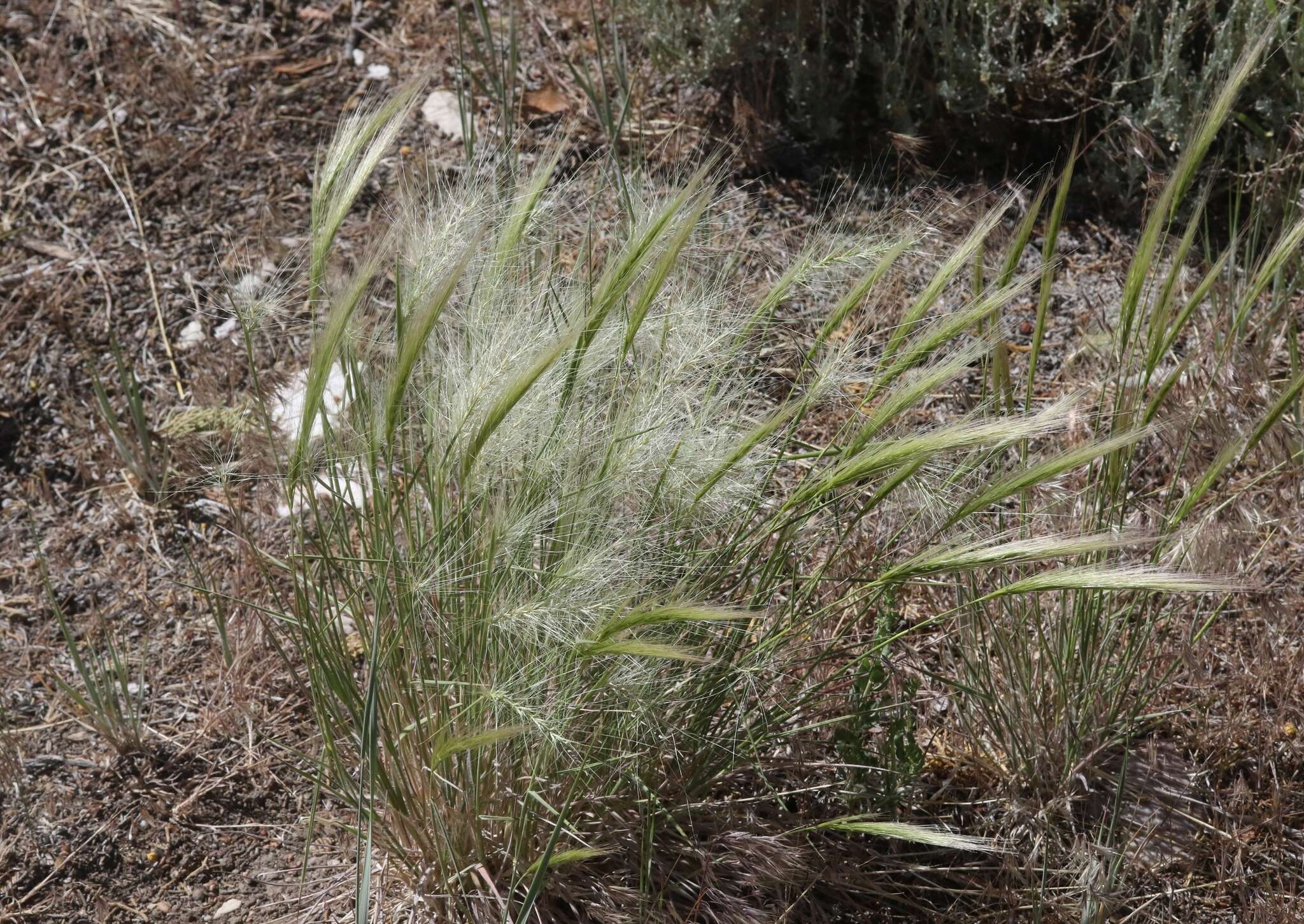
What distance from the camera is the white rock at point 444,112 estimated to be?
3.33 metres

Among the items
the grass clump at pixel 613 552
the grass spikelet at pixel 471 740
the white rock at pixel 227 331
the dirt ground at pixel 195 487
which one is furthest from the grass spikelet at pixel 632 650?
the white rock at pixel 227 331

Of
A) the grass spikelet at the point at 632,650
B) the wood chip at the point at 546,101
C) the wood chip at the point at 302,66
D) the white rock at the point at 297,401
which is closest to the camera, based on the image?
the grass spikelet at the point at 632,650

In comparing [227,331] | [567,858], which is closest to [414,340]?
[567,858]

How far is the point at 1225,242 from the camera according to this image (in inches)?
115

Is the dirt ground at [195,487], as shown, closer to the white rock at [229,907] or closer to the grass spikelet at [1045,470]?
the white rock at [229,907]

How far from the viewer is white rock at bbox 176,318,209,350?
2961mm

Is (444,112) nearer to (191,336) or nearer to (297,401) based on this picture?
(191,336)

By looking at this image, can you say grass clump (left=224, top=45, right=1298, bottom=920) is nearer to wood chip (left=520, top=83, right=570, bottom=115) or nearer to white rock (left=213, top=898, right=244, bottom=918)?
white rock (left=213, top=898, right=244, bottom=918)

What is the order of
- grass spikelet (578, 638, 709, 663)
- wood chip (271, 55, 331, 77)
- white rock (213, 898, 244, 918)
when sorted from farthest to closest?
wood chip (271, 55, 331, 77) < white rock (213, 898, 244, 918) < grass spikelet (578, 638, 709, 663)

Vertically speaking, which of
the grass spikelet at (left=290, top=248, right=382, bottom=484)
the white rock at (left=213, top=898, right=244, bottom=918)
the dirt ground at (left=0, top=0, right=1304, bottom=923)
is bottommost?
the white rock at (left=213, top=898, right=244, bottom=918)

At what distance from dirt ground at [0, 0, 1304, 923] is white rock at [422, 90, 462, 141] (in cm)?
3

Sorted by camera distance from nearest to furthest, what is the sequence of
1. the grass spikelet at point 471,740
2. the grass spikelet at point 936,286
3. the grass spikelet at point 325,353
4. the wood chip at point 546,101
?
the grass spikelet at point 471,740, the grass spikelet at point 325,353, the grass spikelet at point 936,286, the wood chip at point 546,101

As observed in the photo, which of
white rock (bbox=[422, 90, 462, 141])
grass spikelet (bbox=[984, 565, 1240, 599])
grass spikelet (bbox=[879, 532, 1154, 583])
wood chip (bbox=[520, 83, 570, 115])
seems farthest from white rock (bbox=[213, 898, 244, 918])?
wood chip (bbox=[520, 83, 570, 115])

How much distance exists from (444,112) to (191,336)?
940 millimetres
